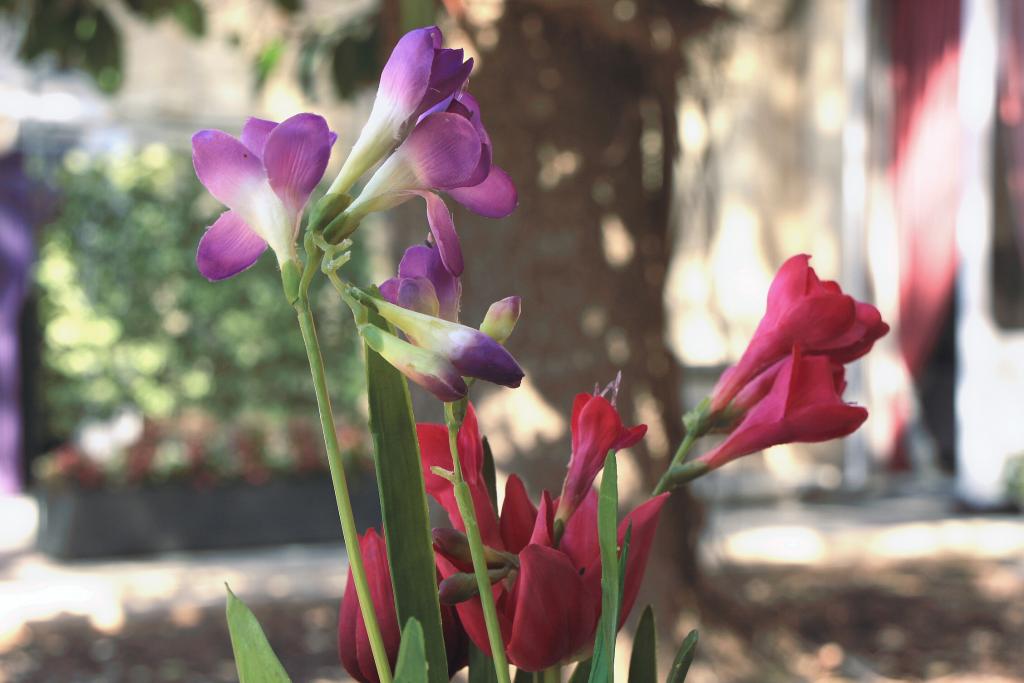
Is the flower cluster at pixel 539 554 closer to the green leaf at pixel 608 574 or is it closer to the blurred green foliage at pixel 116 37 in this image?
the green leaf at pixel 608 574

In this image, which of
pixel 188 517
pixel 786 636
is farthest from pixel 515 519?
pixel 188 517

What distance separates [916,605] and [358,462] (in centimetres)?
333

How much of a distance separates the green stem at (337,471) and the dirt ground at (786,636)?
332 centimetres

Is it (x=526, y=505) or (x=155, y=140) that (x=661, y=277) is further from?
(x=155, y=140)

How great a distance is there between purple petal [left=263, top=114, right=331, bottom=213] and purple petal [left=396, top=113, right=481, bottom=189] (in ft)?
0.12

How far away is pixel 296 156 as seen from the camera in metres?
0.49

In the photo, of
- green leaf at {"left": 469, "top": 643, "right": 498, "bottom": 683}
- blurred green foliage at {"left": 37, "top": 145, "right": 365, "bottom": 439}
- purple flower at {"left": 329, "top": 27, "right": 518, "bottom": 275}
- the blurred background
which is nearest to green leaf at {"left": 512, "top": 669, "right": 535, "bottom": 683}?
green leaf at {"left": 469, "top": 643, "right": 498, "bottom": 683}

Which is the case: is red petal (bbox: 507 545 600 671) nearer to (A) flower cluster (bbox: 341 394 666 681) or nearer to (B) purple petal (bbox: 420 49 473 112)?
(A) flower cluster (bbox: 341 394 666 681)

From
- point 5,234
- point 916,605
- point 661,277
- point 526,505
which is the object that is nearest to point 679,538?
point 661,277

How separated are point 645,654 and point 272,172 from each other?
0.96 ft

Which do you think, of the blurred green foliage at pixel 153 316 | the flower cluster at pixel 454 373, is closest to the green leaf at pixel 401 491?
the flower cluster at pixel 454 373

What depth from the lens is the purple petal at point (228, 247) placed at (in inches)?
20.9

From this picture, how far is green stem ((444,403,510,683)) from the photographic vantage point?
49 centimetres

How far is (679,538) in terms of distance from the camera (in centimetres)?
354
